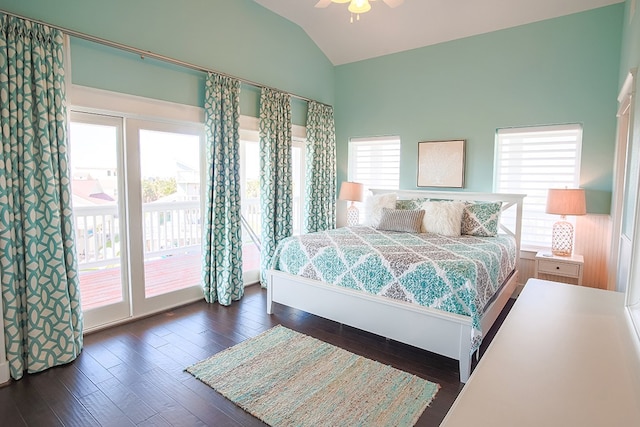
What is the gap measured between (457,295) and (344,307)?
966mm

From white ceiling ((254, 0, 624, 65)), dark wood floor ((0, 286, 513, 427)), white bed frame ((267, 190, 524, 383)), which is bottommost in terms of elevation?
dark wood floor ((0, 286, 513, 427))

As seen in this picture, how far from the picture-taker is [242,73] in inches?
159

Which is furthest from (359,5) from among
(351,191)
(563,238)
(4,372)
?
(4,372)

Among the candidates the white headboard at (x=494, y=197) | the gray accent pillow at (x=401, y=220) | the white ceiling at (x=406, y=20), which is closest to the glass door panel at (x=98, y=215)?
the white ceiling at (x=406, y=20)

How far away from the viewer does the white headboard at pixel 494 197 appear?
3982 millimetres

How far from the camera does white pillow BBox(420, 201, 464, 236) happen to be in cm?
378

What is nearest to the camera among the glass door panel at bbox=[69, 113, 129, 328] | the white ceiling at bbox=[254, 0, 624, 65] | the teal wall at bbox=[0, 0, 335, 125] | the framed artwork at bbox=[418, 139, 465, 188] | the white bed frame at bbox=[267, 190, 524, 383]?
the white bed frame at bbox=[267, 190, 524, 383]

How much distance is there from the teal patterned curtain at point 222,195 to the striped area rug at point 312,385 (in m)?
1.07

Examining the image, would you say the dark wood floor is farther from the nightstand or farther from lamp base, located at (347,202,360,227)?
lamp base, located at (347,202,360,227)

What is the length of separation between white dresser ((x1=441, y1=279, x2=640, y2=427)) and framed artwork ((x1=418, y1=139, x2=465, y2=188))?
308 cm

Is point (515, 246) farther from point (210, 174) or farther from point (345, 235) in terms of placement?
point (210, 174)

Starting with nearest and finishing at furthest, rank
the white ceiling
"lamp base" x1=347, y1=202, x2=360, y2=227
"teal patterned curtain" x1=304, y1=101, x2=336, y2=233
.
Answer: the white ceiling, "teal patterned curtain" x1=304, y1=101, x2=336, y2=233, "lamp base" x1=347, y1=202, x2=360, y2=227

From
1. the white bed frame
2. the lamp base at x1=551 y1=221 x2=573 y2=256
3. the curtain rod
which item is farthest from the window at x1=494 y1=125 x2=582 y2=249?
the curtain rod

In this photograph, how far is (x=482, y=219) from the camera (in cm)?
381
